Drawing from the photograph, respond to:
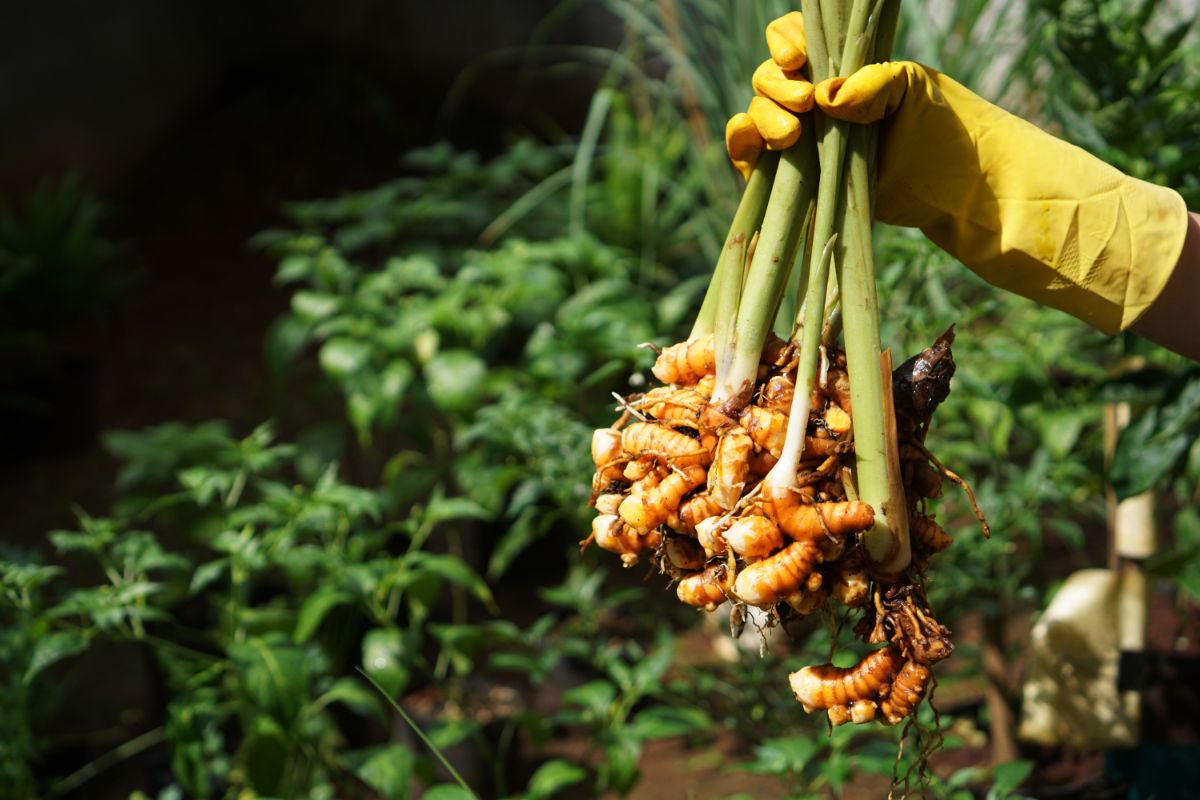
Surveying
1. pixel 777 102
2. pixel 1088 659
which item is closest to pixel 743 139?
pixel 777 102

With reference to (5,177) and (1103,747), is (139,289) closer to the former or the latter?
(5,177)

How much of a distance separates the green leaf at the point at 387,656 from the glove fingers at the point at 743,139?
85 cm

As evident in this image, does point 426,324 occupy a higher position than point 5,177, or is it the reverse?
point 426,324

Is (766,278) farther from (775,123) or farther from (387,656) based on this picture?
(387,656)

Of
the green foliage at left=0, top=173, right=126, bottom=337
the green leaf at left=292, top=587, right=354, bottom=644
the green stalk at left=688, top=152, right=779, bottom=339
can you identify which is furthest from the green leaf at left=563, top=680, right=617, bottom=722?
the green foliage at left=0, top=173, right=126, bottom=337

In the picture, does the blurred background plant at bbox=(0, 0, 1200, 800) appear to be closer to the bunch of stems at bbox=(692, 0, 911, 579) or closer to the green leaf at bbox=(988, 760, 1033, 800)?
the green leaf at bbox=(988, 760, 1033, 800)

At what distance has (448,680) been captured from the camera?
2.13 m

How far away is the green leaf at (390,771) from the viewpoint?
1.31 metres

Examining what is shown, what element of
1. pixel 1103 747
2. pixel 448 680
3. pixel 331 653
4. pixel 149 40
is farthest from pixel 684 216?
pixel 149 40

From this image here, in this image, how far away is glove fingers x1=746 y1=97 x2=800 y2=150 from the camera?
2.52 ft

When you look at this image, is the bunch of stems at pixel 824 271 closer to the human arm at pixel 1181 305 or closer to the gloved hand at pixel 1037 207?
the gloved hand at pixel 1037 207

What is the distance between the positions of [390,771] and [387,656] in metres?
0.20

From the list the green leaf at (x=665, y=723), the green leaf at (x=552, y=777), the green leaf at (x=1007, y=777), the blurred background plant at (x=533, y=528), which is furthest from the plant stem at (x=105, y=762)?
the green leaf at (x=1007, y=777)

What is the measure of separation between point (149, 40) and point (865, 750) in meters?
3.62
